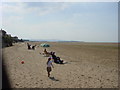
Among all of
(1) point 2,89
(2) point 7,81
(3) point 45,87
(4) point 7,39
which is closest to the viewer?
(1) point 2,89

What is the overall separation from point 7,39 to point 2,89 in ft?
146

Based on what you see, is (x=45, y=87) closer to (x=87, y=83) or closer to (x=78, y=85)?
(x=78, y=85)

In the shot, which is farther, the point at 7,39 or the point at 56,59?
the point at 7,39

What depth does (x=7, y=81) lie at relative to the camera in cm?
779

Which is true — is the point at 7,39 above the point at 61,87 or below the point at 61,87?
above

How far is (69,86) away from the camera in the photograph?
298 inches

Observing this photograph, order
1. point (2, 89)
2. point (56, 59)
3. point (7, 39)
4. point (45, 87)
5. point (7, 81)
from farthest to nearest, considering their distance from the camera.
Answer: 1. point (7, 39)
2. point (56, 59)
3. point (7, 81)
4. point (45, 87)
5. point (2, 89)

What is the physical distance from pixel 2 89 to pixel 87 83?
4430 mm

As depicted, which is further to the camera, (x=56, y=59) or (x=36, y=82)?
→ (x=56, y=59)

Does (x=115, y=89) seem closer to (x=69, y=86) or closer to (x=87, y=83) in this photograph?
(x=87, y=83)

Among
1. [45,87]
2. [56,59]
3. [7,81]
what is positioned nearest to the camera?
[45,87]

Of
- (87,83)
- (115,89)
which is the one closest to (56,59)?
(87,83)

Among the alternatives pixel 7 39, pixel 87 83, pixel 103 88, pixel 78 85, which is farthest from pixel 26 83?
pixel 7 39

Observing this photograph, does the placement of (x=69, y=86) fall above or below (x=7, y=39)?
below
